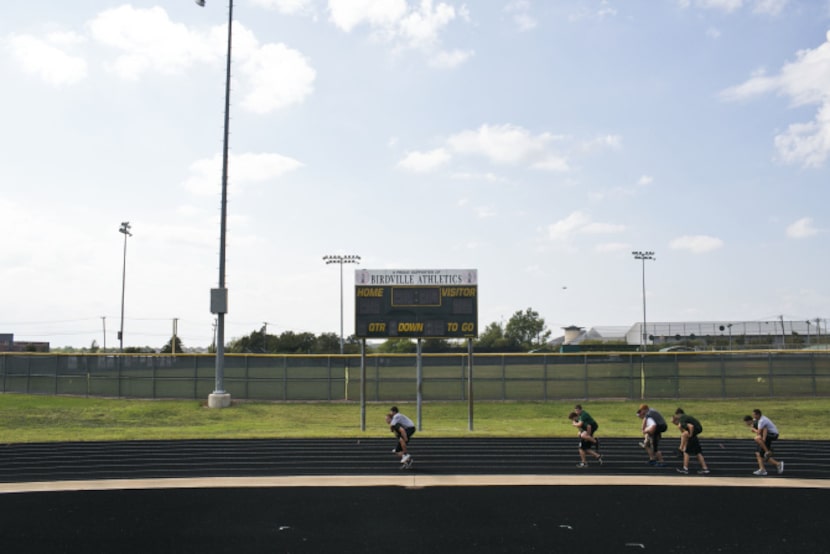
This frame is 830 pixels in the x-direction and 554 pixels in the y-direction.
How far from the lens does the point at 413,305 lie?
2359cm

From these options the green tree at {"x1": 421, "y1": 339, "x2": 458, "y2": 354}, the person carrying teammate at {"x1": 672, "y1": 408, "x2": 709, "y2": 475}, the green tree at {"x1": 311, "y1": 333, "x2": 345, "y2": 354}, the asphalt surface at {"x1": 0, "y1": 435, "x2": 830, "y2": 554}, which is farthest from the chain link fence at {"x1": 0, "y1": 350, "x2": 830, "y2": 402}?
the green tree at {"x1": 311, "y1": 333, "x2": 345, "y2": 354}

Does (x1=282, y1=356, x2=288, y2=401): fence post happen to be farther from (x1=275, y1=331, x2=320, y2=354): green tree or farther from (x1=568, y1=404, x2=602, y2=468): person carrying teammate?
(x1=275, y1=331, x2=320, y2=354): green tree

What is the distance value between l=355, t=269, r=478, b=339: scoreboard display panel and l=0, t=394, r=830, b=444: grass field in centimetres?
333

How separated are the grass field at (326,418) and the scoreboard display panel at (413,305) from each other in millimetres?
3327

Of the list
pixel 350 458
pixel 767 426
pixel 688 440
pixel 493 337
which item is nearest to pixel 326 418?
pixel 350 458

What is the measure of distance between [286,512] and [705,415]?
22.7 metres

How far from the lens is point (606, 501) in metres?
13.0

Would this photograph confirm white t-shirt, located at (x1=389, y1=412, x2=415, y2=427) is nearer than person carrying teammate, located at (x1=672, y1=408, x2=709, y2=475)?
No

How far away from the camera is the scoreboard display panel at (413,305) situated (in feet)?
77.1

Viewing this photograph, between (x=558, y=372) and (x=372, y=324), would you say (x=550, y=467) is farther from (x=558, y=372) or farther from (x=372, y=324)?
(x=558, y=372)

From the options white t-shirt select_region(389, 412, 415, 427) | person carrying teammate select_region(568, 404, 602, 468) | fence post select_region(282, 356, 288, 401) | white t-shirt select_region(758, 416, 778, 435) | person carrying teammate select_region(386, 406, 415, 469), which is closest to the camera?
white t-shirt select_region(758, 416, 778, 435)

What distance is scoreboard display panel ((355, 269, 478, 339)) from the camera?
23.5 metres

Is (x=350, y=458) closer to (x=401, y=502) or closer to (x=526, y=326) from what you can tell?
(x=401, y=502)

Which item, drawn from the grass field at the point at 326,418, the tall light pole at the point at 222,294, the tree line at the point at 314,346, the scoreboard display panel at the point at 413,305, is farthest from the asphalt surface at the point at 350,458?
the tree line at the point at 314,346
